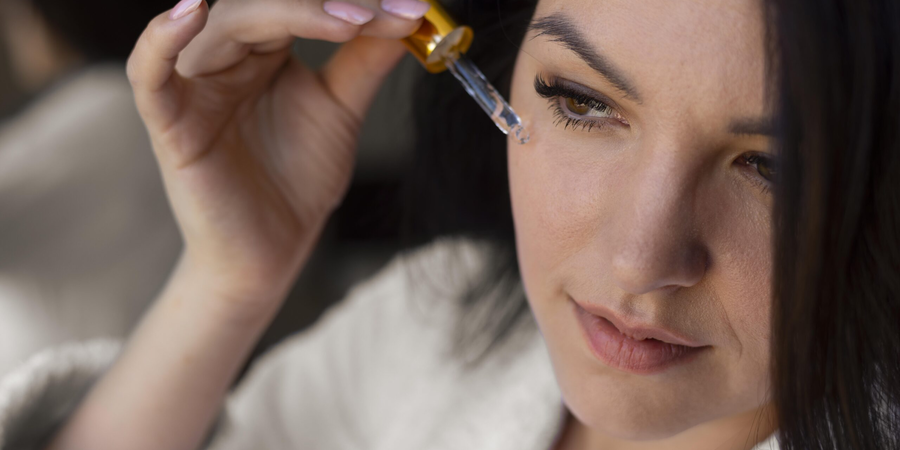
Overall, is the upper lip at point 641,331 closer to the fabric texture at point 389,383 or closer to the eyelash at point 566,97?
the eyelash at point 566,97

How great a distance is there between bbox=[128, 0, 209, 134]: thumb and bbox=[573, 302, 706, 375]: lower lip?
1.40 feet

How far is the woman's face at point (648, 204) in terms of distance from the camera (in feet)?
1.61

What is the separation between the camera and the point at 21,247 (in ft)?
3.88

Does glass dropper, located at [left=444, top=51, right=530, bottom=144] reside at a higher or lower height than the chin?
higher

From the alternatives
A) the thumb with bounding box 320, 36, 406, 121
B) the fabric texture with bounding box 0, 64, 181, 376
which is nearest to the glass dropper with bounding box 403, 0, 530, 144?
the thumb with bounding box 320, 36, 406, 121

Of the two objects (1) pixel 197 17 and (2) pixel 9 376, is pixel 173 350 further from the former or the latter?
(1) pixel 197 17

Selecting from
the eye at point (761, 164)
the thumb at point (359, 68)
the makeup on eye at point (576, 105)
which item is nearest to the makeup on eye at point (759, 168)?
the eye at point (761, 164)

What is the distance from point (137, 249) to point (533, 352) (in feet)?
2.55

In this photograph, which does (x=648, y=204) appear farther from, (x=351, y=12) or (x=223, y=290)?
(x=223, y=290)

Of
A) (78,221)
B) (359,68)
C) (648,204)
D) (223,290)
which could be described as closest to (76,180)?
(78,221)

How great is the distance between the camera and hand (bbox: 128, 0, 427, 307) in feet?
2.15

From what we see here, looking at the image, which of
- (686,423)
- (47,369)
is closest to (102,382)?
(47,369)

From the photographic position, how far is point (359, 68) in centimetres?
84

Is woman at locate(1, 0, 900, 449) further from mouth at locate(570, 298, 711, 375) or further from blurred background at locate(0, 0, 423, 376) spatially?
blurred background at locate(0, 0, 423, 376)
